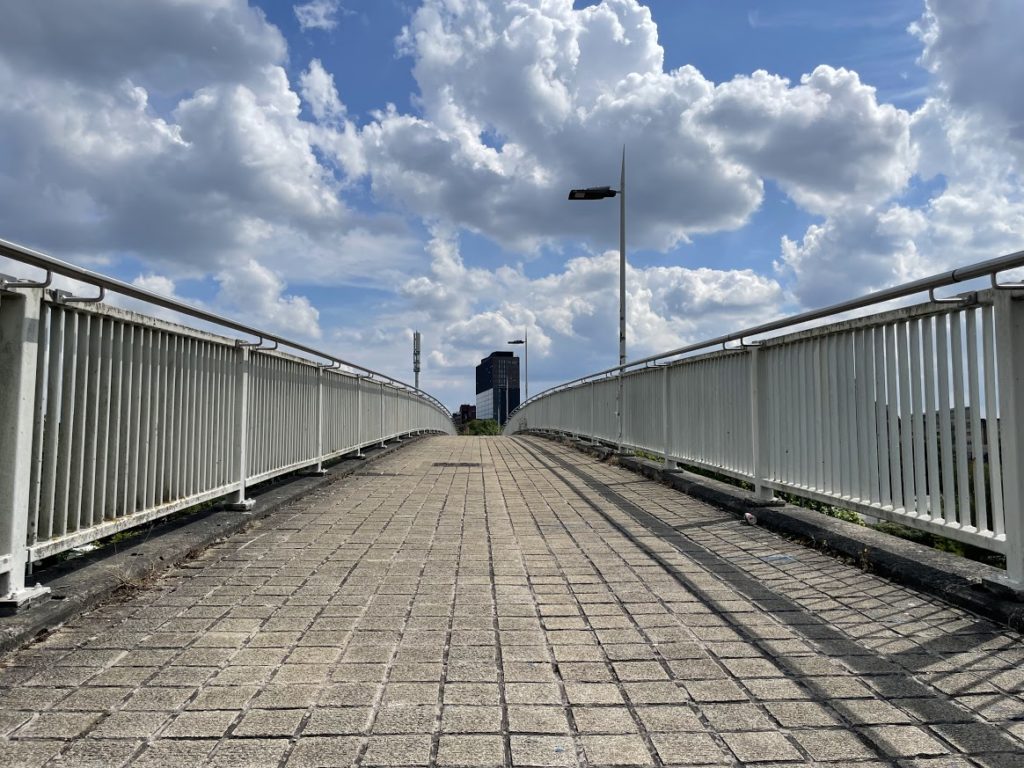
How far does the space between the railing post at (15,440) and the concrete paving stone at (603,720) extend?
98.0 inches

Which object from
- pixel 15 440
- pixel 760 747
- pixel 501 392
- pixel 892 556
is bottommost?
pixel 760 747

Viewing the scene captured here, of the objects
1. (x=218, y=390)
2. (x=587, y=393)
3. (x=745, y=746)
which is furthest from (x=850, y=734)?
(x=587, y=393)

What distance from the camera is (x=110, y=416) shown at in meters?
3.78

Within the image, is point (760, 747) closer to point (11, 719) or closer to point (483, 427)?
point (11, 719)

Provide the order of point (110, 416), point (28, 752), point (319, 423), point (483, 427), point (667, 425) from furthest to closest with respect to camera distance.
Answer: point (483, 427) < point (667, 425) < point (319, 423) < point (110, 416) < point (28, 752)

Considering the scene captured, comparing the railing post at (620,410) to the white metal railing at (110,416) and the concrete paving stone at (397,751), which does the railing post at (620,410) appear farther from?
the concrete paving stone at (397,751)

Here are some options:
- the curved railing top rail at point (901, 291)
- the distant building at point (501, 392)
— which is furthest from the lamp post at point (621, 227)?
the distant building at point (501, 392)

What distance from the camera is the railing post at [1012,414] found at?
314cm

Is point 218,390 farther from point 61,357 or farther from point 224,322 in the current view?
point 61,357

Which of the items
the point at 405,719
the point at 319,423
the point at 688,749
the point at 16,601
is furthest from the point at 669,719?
the point at 319,423

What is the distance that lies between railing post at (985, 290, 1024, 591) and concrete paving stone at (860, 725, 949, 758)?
1440 mm

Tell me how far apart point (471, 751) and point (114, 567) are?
2593mm

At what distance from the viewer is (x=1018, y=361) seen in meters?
3.20

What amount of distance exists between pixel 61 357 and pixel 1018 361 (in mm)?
4604
